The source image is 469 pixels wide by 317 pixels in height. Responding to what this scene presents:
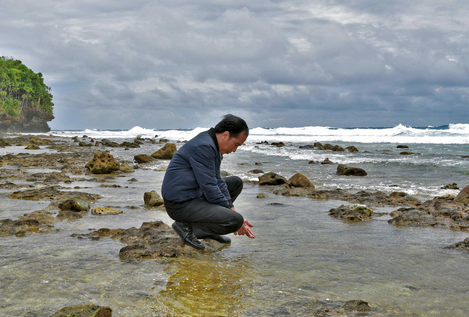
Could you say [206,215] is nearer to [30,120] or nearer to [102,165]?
[102,165]

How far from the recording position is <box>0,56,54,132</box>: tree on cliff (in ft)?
223

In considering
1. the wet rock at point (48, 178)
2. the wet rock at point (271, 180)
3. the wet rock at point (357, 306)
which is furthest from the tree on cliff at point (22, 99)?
the wet rock at point (357, 306)

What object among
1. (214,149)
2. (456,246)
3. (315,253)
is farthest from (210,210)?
(456,246)

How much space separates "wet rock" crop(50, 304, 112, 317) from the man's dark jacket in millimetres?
1901

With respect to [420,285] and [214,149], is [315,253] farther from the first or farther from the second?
[214,149]

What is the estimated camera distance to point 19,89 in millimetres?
74938

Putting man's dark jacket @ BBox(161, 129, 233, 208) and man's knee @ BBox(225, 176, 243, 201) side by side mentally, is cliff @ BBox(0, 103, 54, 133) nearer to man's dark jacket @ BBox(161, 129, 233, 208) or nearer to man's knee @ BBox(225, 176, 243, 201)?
man's knee @ BBox(225, 176, 243, 201)

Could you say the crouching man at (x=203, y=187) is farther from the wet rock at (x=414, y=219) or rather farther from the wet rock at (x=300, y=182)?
the wet rock at (x=300, y=182)

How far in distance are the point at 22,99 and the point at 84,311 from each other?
86674mm

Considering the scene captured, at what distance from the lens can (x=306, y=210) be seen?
8078mm

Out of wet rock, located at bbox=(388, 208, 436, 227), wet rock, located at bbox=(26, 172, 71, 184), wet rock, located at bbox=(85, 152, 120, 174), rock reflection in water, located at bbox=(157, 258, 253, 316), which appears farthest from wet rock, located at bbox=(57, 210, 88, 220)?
wet rock, located at bbox=(85, 152, 120, 174)

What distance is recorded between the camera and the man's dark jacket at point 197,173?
4438 mm

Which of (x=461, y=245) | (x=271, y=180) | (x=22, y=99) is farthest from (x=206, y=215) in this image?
(x=22, y=99)

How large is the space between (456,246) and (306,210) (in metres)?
3.35
